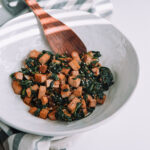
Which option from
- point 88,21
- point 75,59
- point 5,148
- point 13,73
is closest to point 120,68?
point 75,59

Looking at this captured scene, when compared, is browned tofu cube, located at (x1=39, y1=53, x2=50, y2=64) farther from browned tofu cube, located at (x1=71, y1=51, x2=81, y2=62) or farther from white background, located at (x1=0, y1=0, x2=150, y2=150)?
white background, located at (x1=0, y1=0, x2=150, y2=150)

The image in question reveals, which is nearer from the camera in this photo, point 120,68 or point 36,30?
point 120,68

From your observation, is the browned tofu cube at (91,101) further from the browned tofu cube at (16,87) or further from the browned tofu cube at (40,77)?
the browned tofu cube at (16,87)

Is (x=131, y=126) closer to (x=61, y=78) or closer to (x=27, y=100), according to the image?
(x=61, y=78)

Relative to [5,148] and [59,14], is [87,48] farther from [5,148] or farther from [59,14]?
[5,148]

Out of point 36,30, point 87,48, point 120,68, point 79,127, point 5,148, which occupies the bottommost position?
point 5,148
